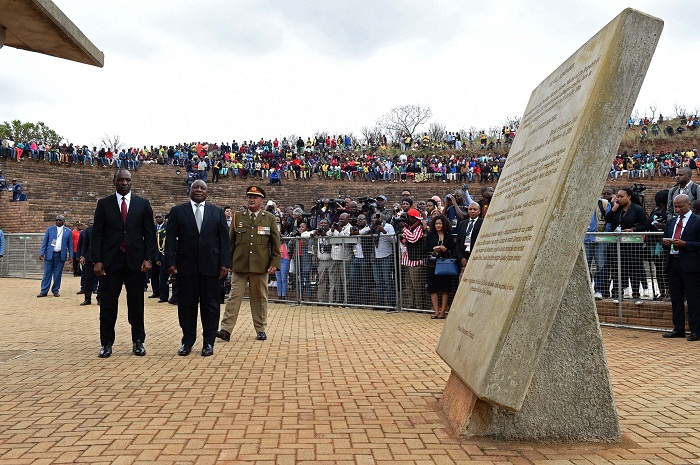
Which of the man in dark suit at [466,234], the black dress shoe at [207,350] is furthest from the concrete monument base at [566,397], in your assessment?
the man in dark suit at [466,234]


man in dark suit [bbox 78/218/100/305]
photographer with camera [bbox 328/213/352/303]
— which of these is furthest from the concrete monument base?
man in dark suit [bbox 78/218/100/305]

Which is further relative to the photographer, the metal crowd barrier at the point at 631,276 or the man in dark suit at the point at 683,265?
the metal crowd barrier at the point at 631,276

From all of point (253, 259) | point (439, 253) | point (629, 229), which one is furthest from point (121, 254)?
point (629, 229)

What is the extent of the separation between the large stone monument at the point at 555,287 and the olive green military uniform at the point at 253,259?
3.98 m

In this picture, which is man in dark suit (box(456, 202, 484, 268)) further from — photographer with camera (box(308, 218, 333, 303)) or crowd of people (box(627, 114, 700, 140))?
crowd of people (box(627, 114, 700, 140))

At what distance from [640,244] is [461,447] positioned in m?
5.90

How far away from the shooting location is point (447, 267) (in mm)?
9383

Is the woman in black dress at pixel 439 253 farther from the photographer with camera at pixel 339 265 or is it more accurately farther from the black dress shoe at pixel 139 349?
the black dress shoe at pixel 139 349

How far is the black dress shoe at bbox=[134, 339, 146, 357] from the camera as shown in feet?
20.7

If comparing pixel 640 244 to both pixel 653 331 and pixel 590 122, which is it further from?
pixel 590 122

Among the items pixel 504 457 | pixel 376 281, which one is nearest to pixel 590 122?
pixel 504 457

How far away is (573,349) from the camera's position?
Answer: 347 centimetres

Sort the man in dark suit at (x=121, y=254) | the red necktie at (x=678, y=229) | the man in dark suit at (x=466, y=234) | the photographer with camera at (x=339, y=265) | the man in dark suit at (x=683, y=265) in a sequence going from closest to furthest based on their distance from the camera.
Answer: the man in dark suit at (x=121, y=254) → the man in dark suit at (x=683, y=265) → the red necktie at (x=678, y=229) → the man in dark suit at (x=466, y=234) → the photographer with camera at (x=339, y=265)

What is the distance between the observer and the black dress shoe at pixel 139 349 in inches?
249
